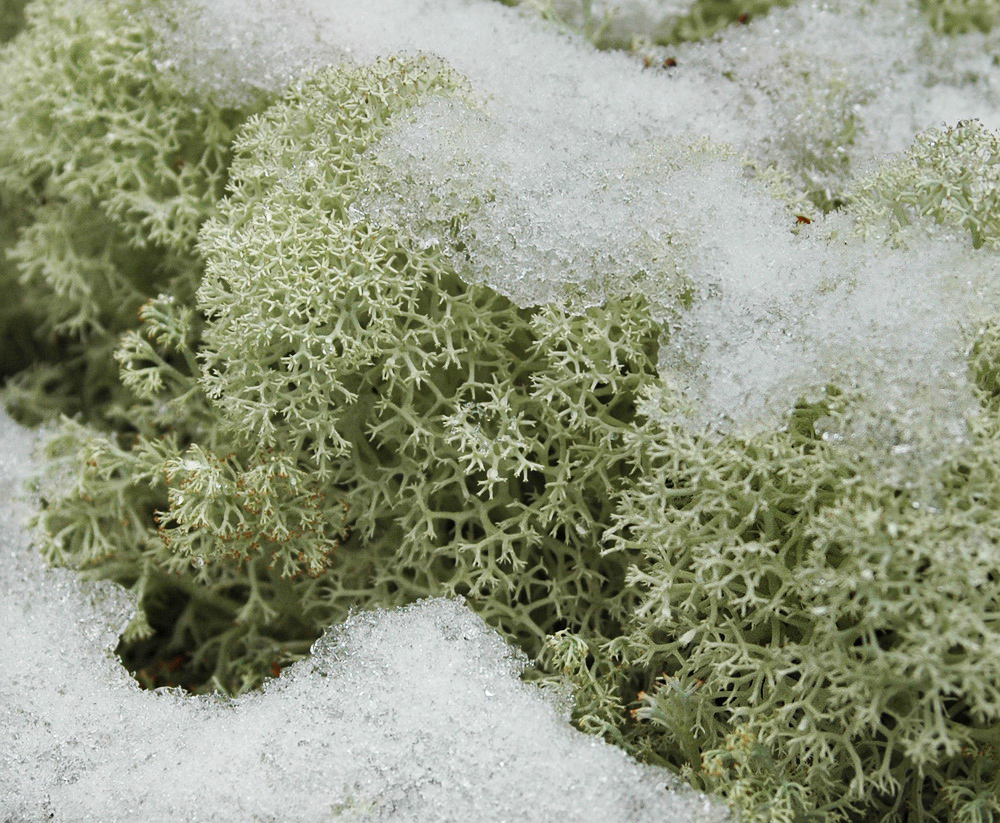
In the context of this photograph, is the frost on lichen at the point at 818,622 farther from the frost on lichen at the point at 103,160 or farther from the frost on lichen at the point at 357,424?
the frost on lichen at the point at 103,160

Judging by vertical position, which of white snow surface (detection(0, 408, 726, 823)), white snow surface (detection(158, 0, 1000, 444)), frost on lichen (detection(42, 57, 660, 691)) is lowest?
white snow surface (detection(0, 408, 726, 823))

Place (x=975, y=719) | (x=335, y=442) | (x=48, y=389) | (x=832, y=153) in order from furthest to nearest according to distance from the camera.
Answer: (x=48, y=389) < (x=832, y=153) < (x=335, y=442) < (x=975, y=719)

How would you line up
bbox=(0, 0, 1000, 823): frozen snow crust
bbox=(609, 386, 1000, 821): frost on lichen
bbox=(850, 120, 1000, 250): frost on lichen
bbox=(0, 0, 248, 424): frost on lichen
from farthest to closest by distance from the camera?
bbox=(0, 0, 248, 424): frost on lichen < bbox=(850, 120, 1000, 250): frost on lichen < bbox=(0, 0, 1000, 823): frozen snow crust < bbox=(609, 386, 1000, 821): frost on lichen

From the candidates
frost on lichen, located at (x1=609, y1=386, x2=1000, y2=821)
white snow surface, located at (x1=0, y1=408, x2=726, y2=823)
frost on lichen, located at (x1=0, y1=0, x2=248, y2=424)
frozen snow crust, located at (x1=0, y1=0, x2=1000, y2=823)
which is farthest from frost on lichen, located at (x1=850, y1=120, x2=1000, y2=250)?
frost on lichen, located at (x1=0, y1=0, x2=248, y2=424)

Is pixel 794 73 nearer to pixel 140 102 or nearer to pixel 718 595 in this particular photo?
pixel 718 595

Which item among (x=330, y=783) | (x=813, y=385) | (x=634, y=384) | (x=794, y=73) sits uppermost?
(x=794, y=73)

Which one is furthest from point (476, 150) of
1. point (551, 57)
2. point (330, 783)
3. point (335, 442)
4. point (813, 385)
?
point (330, 783)

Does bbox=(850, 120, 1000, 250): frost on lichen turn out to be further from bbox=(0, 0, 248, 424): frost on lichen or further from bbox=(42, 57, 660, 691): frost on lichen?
bbox=(0, 0, 248, 424): frost on lichen

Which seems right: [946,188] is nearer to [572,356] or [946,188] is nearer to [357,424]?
[572,356]
